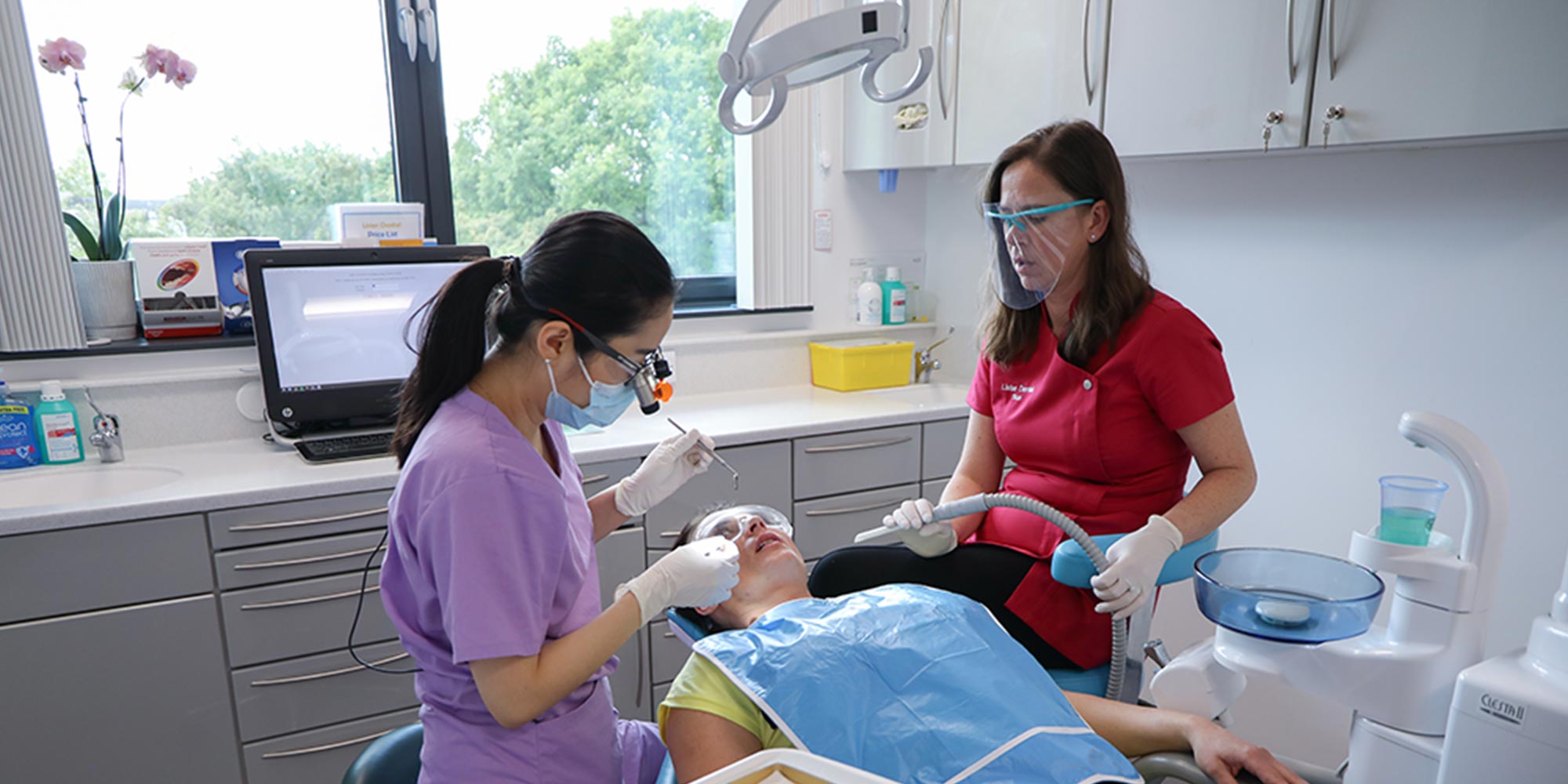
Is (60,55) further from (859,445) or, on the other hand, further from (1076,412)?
(1076,412)

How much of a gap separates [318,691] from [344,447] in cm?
55

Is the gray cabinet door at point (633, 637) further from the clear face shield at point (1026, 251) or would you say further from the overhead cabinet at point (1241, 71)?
the overhead cabinet at point (1241, 71)

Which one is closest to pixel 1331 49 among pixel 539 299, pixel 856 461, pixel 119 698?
pixel 856 461

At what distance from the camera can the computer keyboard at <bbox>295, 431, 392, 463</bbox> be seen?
2150 millimetres

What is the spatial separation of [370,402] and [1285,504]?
2326 mm

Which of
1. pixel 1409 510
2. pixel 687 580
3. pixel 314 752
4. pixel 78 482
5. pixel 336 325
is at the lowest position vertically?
pixel 314 752

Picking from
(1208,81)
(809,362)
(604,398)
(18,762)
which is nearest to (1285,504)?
(1208,81)

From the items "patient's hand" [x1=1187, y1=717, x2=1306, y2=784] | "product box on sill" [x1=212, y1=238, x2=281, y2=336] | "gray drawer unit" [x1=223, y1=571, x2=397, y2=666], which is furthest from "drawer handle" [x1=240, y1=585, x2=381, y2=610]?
"patient's hand" [x1=1187, y1=717, x2=1306, y2=784]

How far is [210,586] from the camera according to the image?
1898 mm

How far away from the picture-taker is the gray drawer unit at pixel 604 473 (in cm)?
227

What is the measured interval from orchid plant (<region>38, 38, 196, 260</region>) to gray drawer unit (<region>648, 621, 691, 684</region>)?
5.46 feet

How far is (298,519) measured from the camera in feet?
6.43

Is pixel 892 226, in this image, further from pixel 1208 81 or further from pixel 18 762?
pixel 18 762

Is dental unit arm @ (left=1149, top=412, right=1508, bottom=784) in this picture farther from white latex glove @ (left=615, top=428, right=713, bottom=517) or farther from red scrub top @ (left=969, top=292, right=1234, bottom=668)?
white latex glove @ (left=615, top=428, right=713, bottom=517)
